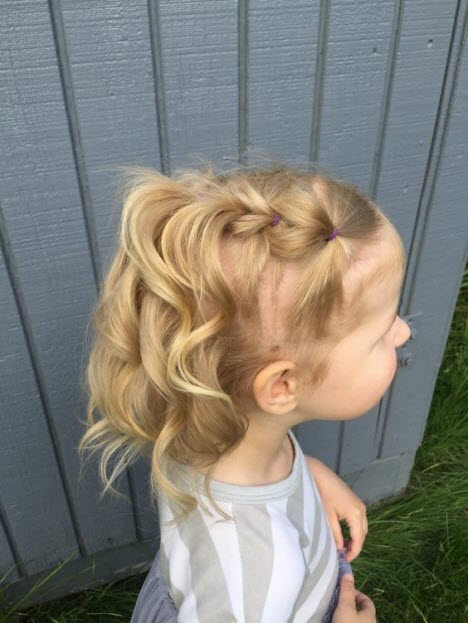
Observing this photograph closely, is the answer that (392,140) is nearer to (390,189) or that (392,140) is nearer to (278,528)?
(390,189)

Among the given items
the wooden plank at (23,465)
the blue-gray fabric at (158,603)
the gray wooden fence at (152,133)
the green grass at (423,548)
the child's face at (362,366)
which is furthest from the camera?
the green grass at (423,548)

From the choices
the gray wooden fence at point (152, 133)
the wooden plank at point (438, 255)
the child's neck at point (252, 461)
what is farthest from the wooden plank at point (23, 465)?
the wooden plank at point (438, 255)

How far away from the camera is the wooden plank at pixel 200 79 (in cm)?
108

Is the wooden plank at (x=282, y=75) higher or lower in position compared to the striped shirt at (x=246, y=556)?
higher

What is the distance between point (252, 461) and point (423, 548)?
1.22 m

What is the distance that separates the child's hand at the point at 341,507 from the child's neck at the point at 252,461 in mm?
338

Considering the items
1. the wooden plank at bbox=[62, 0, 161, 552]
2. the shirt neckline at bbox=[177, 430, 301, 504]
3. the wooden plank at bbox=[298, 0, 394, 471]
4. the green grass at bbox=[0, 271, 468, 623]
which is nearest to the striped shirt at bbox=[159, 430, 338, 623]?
the shirt neckline at bbox=[177, 430, 301, 504]

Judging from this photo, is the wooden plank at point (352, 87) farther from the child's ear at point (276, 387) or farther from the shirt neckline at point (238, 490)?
the shirt neckline at point (238, 490)

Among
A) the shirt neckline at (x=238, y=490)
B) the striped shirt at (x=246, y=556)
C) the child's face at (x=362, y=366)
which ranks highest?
the child's face at (x=362, y=366)

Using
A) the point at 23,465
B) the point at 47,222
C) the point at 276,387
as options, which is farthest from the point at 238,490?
the point at 23,465

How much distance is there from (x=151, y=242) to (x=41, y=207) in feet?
1.31

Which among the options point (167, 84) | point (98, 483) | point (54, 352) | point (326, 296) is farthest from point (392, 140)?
point (98, 483)

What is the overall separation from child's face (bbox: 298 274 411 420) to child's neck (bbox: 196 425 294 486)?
9cm

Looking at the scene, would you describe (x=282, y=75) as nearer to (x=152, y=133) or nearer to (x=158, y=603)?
(x=152, y=133)
